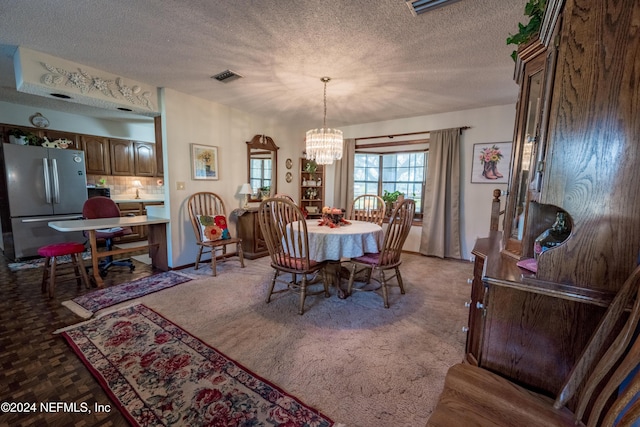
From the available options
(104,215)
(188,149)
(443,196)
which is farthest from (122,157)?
(443,196)

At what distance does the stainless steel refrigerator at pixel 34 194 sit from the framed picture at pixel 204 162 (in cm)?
236

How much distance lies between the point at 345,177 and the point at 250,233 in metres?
2.17

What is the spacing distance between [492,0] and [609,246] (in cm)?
169

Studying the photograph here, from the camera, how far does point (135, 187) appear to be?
18.8 feet

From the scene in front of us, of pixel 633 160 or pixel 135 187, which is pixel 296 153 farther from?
pixel 633 160

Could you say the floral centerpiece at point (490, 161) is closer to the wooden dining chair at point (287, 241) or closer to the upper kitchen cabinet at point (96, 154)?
the wooden dining chair at point (287, 241)

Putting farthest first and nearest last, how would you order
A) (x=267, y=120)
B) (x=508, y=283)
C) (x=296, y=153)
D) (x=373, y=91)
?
1. (x=296, y=153)
2. (x=267, y=120)
3. (x=373, y=91)
4. (x=508, y=283)

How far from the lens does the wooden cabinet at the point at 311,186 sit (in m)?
5.50

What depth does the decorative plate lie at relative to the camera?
14.1 ft

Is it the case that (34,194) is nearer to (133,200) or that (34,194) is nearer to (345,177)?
(133,200)

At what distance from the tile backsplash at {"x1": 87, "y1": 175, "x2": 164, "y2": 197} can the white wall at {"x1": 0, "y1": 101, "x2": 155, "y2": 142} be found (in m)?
0.85

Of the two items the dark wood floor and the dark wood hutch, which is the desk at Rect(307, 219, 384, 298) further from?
the dark wood floor

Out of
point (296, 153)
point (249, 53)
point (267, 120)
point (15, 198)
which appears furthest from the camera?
point (296, 153)

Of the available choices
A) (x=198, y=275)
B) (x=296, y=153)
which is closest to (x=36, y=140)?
(x=198, y=275)
